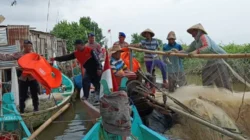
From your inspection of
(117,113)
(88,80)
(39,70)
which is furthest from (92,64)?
(117,113)

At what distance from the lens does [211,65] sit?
18.6ft

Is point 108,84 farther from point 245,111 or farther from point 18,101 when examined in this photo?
point 18,101

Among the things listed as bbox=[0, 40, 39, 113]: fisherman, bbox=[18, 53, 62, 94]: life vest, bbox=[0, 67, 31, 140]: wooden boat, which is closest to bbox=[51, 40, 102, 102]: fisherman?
bbox=[0, 40, 39, 113]: fisherman

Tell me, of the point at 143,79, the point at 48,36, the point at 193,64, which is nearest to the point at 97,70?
the point at 143,79

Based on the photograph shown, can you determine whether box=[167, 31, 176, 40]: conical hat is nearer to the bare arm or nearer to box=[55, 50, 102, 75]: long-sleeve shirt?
box=[55, 50, 102, 75]: long-sleeve shirt

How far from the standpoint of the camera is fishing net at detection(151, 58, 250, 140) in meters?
4.97

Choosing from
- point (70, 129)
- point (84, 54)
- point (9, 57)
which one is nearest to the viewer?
point (9, 57)

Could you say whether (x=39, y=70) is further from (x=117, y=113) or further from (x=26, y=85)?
(x=117, y=113)

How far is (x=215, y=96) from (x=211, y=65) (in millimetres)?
582

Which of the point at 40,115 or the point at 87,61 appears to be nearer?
the point at 40,115

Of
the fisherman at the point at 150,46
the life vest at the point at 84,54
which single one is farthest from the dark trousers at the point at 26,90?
the fisherman at the point at 150,46

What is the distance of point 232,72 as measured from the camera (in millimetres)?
5246

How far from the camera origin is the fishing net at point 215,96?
196 inches

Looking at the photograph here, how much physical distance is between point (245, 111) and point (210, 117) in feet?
1.83
